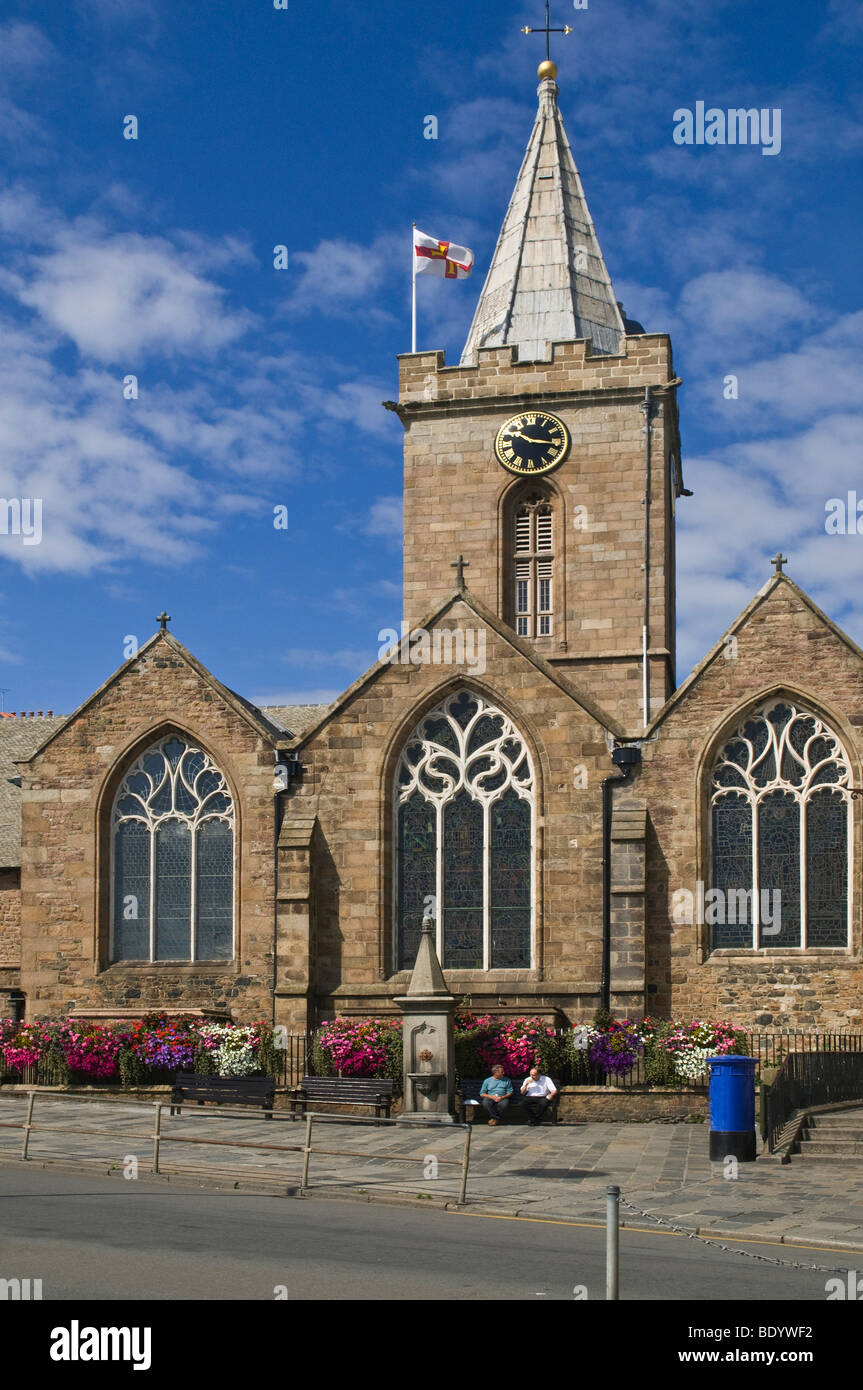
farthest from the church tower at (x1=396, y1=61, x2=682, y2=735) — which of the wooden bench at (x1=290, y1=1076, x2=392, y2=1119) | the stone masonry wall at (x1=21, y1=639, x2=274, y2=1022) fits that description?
the wooden bench at (x1=290, y1=1076, x2=392, y2=1119)

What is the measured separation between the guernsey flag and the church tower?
183cm

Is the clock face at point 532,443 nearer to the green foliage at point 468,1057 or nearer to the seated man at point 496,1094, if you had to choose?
the green foliage at point 468,1057

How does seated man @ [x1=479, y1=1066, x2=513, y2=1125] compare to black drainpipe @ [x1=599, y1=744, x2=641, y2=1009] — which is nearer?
seated man @ [x1=479, y1=1066, x2=513, y2=1125]

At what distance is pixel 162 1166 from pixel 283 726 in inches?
771

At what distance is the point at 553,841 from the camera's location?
28.5 metres

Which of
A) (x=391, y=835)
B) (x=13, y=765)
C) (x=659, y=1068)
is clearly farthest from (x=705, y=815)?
(x=13, y=765)

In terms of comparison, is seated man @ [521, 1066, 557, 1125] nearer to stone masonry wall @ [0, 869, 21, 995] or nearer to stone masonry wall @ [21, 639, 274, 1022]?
Result: stone masonry wall @ [21, 639, 274, 1022]

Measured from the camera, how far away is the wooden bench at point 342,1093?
24.6m

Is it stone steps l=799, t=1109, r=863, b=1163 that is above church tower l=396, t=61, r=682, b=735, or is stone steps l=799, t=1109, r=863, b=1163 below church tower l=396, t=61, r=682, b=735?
below

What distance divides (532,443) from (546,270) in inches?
206

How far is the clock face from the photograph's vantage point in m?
35.4

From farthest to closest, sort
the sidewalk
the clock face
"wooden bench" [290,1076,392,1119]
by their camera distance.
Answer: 1. the clock face
2. "wooden bench" [290,1076,392,1119]
3. the sidewalk
